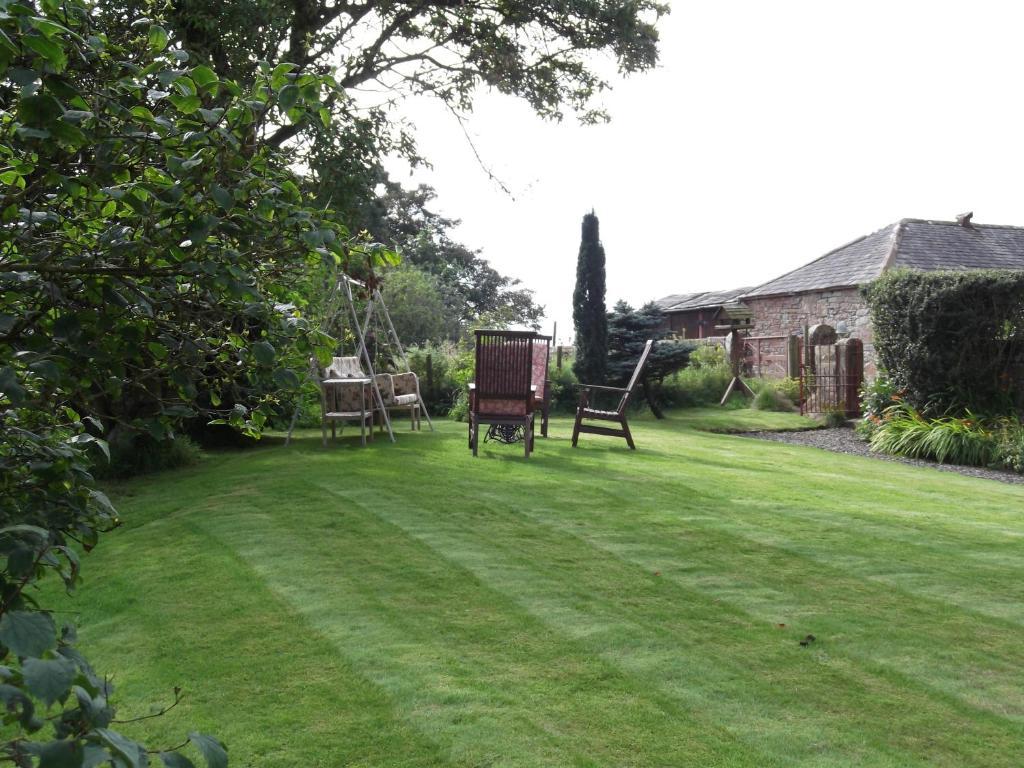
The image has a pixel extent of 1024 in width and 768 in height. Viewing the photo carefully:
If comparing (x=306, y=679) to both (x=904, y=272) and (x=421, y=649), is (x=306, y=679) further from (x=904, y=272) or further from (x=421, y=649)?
(x=904, y=272)

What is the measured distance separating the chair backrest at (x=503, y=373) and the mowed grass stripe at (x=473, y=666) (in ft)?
13.7

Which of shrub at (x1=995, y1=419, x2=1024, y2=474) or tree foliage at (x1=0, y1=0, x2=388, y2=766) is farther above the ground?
tree foliage at (x1=0, y1=0, x2=388, y2=766)

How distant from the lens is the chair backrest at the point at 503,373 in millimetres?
9625

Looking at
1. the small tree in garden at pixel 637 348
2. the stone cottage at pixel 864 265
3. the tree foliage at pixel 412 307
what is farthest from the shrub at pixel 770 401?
the tree foliage at pixel 412 307

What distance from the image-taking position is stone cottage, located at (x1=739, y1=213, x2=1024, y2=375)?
2094 cm

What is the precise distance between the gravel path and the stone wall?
4.75 meters

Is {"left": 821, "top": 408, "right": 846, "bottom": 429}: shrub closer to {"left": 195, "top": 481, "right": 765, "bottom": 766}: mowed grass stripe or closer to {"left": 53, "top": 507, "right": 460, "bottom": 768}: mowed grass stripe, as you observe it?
{"left": 195, "top": 481, "right": 765, "bottom": 766}: mowed grass stripe

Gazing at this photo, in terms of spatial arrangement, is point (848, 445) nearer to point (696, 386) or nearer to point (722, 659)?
point (696, 386)

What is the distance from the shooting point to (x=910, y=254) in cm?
2148

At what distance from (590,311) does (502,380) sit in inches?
373

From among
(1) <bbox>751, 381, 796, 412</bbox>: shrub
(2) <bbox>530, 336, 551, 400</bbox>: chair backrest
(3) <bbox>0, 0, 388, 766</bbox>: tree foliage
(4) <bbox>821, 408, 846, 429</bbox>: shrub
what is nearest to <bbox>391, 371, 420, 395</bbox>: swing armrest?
(2) <bbox>530, 336, 551, 400</bbox>: chair backrest

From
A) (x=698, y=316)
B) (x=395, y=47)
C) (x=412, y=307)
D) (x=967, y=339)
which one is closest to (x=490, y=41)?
(x=395, y=47)

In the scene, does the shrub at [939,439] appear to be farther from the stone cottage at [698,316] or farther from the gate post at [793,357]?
the stone cottage at [698,316]

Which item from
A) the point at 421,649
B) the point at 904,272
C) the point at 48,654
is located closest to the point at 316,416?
the point at 904,272
